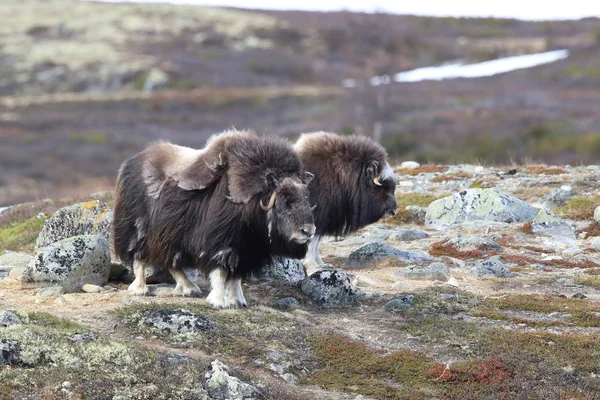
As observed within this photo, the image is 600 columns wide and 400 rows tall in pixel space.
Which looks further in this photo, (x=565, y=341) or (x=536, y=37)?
(x=536, y=37)

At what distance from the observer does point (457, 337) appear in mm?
5992

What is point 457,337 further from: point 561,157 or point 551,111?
point 551,111

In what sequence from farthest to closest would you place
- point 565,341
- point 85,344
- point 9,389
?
point 565,341 < point 85,344 < point 9,389

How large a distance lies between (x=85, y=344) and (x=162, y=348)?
471mm

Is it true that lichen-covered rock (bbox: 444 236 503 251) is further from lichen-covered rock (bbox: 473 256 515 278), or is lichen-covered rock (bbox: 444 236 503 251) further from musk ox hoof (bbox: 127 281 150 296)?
musk ox hoof (bbox: 127 281 150 296)

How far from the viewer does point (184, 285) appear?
22.4ft

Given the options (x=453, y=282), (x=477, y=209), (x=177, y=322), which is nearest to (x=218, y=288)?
(x=177, y=322)

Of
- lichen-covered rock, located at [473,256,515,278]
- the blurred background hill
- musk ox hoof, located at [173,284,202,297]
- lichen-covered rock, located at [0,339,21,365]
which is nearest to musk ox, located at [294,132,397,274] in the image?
lichen-covered rock, located at [473,256,515,278]

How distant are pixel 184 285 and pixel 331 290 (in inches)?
45.2

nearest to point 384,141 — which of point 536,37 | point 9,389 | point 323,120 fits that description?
point 323,120

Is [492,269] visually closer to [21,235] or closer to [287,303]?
[287,303]

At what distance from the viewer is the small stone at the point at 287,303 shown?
21.5ft

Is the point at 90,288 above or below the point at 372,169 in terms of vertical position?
below

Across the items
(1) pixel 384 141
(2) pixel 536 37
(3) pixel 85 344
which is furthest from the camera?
(2) pixel 536 37
